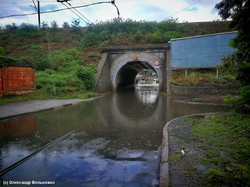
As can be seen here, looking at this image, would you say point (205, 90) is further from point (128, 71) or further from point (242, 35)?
point (128, 71)

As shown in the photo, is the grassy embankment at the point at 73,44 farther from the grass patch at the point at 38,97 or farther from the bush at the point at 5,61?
the bush at the point at 5,61

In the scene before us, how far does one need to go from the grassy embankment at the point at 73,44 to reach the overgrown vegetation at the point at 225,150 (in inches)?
473

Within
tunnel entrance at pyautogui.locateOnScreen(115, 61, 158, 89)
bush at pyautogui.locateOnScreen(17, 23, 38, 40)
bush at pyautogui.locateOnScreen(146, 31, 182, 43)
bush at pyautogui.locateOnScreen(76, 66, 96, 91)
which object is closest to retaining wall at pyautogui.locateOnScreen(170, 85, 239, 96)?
bush at pyautogui.locateOnScreen(146, 31, 182, 43)

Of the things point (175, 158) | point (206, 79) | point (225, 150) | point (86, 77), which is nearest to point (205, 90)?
→ point (206, 79)

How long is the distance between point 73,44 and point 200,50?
62.0 ft

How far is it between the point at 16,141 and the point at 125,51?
1878 centimetres

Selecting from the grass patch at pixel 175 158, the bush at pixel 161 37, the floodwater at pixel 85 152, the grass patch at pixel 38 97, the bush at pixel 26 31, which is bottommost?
the floodwater at pixel 85 152

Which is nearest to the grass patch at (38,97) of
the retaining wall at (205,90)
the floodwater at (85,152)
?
Result: the floodwater at (85,152)

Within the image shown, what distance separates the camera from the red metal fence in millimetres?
12367

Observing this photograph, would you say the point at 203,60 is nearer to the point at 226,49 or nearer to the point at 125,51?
the point at 226,49

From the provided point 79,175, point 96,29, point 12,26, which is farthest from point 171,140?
point 12,26

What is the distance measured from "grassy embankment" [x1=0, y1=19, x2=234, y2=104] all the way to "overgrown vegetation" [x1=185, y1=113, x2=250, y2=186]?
39.4ft

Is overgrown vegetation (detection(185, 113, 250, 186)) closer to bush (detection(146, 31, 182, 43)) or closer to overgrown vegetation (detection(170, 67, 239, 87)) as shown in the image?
overgrown vegetation (detection(170, 67, 239, 87))

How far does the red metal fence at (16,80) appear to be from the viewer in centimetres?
1237
